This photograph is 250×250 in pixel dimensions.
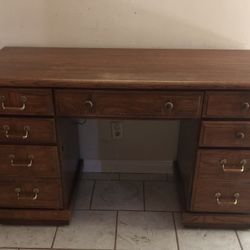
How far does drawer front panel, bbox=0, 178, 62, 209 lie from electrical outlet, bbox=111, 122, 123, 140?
0.55 metres

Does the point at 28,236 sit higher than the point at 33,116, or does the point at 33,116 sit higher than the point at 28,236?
the point at 33,116

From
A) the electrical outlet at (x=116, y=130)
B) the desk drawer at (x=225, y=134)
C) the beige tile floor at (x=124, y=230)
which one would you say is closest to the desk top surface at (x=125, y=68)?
the desk drawer at (x=225, y=134)

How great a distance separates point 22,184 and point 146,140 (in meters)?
0.79

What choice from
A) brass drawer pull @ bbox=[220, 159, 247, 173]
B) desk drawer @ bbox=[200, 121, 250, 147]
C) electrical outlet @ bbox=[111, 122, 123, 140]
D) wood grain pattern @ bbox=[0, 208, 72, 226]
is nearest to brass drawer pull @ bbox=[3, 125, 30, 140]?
wood grain pattern @ bbox=[0, 208, 72, 226]

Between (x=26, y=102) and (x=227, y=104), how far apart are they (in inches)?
31.8

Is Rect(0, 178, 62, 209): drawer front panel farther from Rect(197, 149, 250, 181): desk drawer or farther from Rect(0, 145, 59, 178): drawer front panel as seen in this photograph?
Rect(197, 149, 250, 181): desk drawer

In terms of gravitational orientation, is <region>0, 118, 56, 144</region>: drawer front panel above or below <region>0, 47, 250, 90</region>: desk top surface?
below

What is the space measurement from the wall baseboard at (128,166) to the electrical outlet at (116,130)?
18 cm

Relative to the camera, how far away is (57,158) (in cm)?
140

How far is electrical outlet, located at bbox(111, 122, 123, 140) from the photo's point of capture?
1875mm

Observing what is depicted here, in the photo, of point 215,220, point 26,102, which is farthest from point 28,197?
point 215,220

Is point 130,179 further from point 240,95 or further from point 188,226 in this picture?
point 240,95

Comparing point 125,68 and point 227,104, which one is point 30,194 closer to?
point 125,68

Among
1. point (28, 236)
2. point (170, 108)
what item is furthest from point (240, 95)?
point (28, 236)
